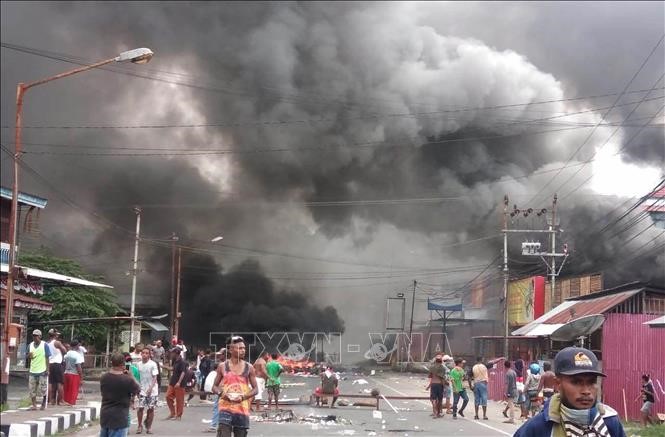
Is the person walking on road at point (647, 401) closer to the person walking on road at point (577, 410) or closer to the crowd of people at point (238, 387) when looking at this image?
the crowd of people at point (238, 387)

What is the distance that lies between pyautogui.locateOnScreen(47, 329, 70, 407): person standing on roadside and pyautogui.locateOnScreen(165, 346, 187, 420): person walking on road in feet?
6.78

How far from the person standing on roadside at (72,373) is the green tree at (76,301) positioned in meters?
16.6

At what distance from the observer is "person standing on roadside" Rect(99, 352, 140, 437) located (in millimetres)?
6969

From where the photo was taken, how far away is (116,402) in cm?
701

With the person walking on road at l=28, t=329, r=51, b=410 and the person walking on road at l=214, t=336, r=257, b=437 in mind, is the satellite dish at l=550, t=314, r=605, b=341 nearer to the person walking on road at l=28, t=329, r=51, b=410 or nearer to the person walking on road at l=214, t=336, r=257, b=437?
the person walking on road at l=28, t=329, r=51, b=410

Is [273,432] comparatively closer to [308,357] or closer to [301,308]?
[308,357]

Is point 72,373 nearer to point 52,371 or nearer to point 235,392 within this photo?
point 52,371

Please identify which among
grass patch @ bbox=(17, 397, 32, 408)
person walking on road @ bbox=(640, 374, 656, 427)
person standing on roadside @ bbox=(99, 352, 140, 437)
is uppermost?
person standing on roadside @ bbox=(99, 352, 140, 437)

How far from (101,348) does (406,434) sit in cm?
2848

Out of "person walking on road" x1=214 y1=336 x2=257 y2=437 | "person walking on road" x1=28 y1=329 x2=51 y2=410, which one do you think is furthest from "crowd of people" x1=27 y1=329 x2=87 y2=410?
"person walking on road" x1=214 y1=336 x2=257 y2=437

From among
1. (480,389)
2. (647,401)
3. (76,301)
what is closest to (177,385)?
(480,389)

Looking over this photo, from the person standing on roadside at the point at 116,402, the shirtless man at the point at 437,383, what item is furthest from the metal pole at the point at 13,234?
the shirtless man at the point at 437,383

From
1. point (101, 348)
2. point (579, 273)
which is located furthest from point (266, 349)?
point (579, 273)

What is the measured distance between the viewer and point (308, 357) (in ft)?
140
